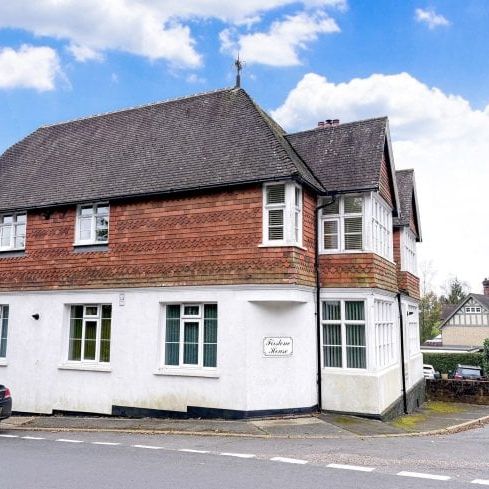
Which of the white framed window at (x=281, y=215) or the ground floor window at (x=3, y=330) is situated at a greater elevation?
the white framed window at (x=281, y=215)

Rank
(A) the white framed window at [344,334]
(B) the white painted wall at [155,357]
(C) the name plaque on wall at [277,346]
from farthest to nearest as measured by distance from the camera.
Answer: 1. (A) the white framed window at [344,334]
2. (C) the name plaque on wall at [277,346]
3. (B) the white painted wall at [155,357]

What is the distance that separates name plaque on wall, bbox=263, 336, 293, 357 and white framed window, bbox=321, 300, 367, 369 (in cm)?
140

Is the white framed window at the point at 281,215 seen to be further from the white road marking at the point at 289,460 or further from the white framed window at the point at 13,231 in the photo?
the white framed window at the point at 13,231

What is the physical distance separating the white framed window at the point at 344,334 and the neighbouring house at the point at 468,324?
4940 cm

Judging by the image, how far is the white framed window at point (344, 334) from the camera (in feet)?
46.5

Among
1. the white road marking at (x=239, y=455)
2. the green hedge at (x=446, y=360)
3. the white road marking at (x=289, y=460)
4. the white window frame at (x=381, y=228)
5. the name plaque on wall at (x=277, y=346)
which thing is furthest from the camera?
the green hedge at (x=446, y=360)

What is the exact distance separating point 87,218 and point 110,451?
8.12m

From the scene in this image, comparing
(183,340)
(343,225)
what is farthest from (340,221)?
(183,340)

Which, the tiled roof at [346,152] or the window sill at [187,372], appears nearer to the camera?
the window sill at [187,372]

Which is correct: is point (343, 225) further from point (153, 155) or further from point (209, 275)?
point (153, 155)

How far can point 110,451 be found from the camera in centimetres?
962

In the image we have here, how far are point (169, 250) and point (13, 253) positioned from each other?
5757 mm

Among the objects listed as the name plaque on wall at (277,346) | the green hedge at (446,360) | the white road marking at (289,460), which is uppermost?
the name plaque on wall at (277,346)

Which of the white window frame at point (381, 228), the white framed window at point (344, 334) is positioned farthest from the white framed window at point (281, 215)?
the white window frame at point (381, 228)
